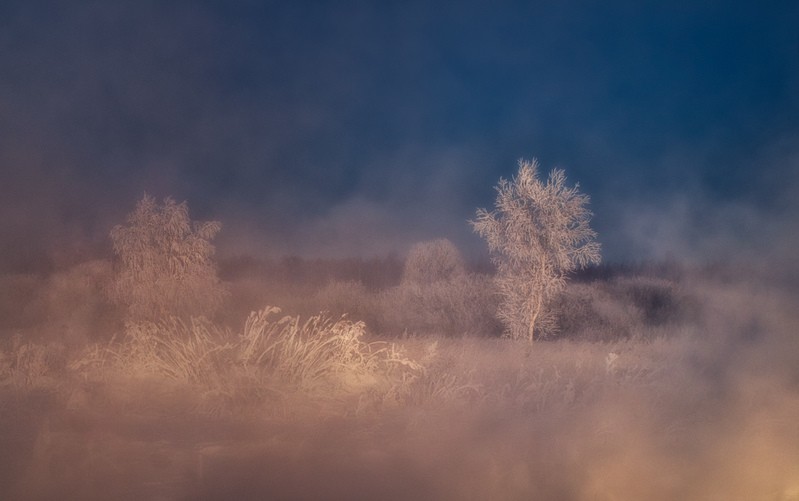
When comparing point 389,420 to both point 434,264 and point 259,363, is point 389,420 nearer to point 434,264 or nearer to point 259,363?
point 259,363

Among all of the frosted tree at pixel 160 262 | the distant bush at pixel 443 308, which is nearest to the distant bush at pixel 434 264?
the distant bush at pixel 443 308

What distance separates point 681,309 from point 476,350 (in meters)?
13.7

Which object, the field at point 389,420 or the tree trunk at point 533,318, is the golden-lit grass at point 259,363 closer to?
the field at point 389,420

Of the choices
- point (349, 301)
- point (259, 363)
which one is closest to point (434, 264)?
point (349, 301)

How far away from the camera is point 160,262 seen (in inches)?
588

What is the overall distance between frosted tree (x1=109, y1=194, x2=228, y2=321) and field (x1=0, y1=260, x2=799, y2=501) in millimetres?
2145

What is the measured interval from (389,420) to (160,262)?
9.28 metres

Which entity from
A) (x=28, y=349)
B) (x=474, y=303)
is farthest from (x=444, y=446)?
(x=474, y=303)

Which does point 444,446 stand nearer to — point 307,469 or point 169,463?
point 307,469

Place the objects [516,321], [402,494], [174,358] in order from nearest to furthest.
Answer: [402,494]
[174,358]
[516,321]

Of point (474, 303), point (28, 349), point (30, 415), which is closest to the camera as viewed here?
point (30, 415)

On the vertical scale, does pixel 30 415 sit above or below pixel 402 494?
above

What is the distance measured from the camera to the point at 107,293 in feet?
54.0

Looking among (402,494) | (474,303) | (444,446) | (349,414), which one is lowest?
(402,494)
